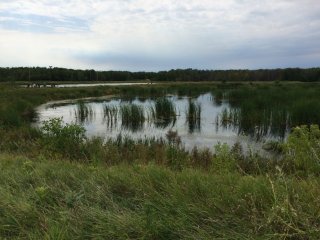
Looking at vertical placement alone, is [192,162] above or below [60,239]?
below

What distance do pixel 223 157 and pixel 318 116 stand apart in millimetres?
10415

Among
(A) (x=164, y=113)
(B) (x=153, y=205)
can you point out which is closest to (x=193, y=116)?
(A) (x=164, y=113)

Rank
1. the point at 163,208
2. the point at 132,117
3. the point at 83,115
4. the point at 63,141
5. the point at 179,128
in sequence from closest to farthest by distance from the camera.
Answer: the point at 163,208 < the point at 63,141 < the point at 179,128 < the point at 132,117 < the point at 83,115

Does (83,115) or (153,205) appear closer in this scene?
(153,205)

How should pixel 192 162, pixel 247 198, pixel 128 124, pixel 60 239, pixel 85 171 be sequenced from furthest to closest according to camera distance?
pixel 128 124, pixel 192 162, pixel 85 171, pixel 247 198, pixel 60 239

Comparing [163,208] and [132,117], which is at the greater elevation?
[163,208]

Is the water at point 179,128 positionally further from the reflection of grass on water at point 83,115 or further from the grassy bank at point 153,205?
the grassy bank at point 153,205

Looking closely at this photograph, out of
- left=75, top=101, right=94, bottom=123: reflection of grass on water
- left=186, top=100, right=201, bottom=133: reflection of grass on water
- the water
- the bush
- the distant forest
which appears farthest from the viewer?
the distant forest

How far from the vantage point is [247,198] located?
3.21 m

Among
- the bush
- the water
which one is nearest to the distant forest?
the water

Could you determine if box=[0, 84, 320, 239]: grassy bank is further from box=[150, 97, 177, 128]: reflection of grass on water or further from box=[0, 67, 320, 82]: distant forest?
box=[0, 67, 320, 82]: distant forest

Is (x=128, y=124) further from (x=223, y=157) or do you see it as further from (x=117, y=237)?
(x=117, y=237)

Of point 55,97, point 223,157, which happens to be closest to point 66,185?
point 223,157

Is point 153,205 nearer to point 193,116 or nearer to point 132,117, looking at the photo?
point 132,117
